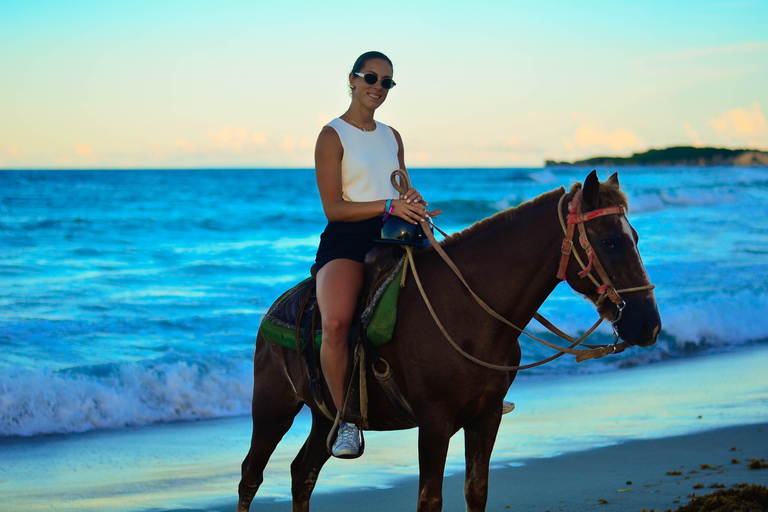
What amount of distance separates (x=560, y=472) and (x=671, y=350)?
5909mm

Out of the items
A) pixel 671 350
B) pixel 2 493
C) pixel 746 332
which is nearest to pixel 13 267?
pixel 2 493

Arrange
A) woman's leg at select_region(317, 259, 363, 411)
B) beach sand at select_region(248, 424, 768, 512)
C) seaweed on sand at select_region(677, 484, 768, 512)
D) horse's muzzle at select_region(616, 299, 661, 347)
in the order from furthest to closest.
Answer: beach sand at select_region(248, 424, 768, 512)
seaweed on sand at select_region(677, 484, 768, 512)
woman's leg at select_region(317, 259, 363, 411)
horse's muzzle at select_region(616, 299, 661, 347)

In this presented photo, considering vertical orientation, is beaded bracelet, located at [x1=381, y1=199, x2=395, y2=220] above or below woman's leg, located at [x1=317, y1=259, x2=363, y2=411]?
above

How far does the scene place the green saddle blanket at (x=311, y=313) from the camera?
3.24 metres

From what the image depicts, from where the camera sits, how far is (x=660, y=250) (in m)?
19.4

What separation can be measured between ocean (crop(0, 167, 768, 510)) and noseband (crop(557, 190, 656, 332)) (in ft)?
12.0

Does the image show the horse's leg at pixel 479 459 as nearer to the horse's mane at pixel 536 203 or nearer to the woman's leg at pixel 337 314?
the woman's leg at pixel 337 314

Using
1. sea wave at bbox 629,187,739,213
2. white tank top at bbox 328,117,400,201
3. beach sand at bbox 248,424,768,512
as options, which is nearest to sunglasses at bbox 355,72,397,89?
white tank top at bbox 328,117,400,201

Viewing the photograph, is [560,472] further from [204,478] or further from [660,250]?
[660,250]

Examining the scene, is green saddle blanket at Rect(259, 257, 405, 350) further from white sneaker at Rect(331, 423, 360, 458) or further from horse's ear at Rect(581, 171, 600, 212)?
horse's ear at Rect(581, 171, 600, 212)

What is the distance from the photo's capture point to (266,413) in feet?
12.8

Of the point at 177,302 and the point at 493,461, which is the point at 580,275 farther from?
the point at 177,302

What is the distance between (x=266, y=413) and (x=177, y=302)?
932cm

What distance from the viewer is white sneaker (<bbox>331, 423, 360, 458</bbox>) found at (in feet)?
10.6
